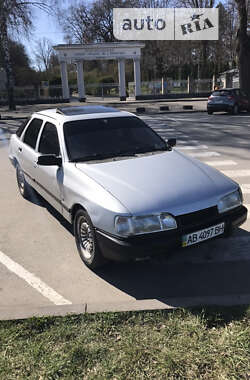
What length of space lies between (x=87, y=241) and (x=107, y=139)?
1461 mm

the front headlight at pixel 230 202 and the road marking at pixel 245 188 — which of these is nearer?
the front headlight at pixel 230 202

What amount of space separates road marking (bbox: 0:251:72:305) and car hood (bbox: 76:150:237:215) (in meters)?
1.15

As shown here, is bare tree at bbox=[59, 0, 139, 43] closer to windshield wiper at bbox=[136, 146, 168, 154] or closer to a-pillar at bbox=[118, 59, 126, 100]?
a-pillar at bbox=[118, 59, 126, 100]

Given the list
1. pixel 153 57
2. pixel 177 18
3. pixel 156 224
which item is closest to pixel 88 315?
pixel 156 224

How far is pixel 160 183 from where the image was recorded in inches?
141

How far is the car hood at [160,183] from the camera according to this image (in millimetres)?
3307

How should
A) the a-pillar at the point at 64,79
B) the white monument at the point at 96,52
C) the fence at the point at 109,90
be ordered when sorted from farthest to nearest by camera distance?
the fence at the point at 109,90, the a-pillar at the point at 64,79, the white monument at the point at 96,52

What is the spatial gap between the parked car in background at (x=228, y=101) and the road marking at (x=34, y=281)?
56.6ft

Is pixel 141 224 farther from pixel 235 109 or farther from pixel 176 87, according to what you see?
pixel 176 87

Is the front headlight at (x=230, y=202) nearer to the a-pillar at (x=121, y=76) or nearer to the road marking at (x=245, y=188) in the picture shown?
the road marking at (x=245, y=188)

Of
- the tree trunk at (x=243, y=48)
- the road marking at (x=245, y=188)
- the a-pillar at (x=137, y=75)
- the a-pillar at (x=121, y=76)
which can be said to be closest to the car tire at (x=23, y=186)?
the road marking at (x=245, y=188)

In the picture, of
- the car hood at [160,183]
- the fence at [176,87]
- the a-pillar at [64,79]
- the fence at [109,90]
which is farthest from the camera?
the fence at [176,87]

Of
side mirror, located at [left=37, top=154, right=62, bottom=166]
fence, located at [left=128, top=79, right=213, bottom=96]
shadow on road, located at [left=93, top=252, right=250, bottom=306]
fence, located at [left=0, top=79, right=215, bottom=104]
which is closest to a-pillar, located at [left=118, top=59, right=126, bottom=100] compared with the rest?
fence, located at [left=0, top=79, right=215, bottom=104]

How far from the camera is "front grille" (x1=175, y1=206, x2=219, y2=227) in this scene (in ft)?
10.9
